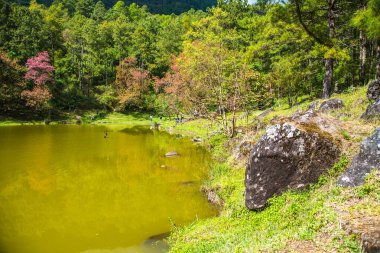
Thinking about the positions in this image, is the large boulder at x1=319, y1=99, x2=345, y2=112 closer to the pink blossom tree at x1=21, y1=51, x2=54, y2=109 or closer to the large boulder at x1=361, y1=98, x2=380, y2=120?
the large boulder at x1=361, y1=98, x2=380, y2=120

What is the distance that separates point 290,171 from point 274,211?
1406 mm

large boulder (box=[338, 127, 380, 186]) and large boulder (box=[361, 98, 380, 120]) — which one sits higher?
large boulder (box=[361, 98, 380, 120])

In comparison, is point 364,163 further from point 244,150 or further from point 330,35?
point 330,35

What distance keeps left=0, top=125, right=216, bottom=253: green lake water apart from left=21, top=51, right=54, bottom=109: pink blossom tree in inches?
876

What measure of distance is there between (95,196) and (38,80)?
42.6 metres

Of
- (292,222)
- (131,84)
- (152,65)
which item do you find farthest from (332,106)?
(152,65)

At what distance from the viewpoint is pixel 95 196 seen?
1666 cm

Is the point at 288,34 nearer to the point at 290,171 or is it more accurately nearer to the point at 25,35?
the point at 290,171

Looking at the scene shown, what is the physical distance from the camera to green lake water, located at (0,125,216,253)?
11930 millimetres

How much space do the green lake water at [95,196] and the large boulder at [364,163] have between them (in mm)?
6420

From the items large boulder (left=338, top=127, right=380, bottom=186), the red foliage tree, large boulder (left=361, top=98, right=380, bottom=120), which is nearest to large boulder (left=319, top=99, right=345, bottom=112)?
large boulder (left=361, top=98, right=380, bottom=120)

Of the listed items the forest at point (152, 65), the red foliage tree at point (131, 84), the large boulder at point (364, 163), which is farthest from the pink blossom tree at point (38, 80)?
the large boulder at point (364, 163)

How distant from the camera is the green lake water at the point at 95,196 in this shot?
11.9 metres

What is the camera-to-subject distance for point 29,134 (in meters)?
37.6
